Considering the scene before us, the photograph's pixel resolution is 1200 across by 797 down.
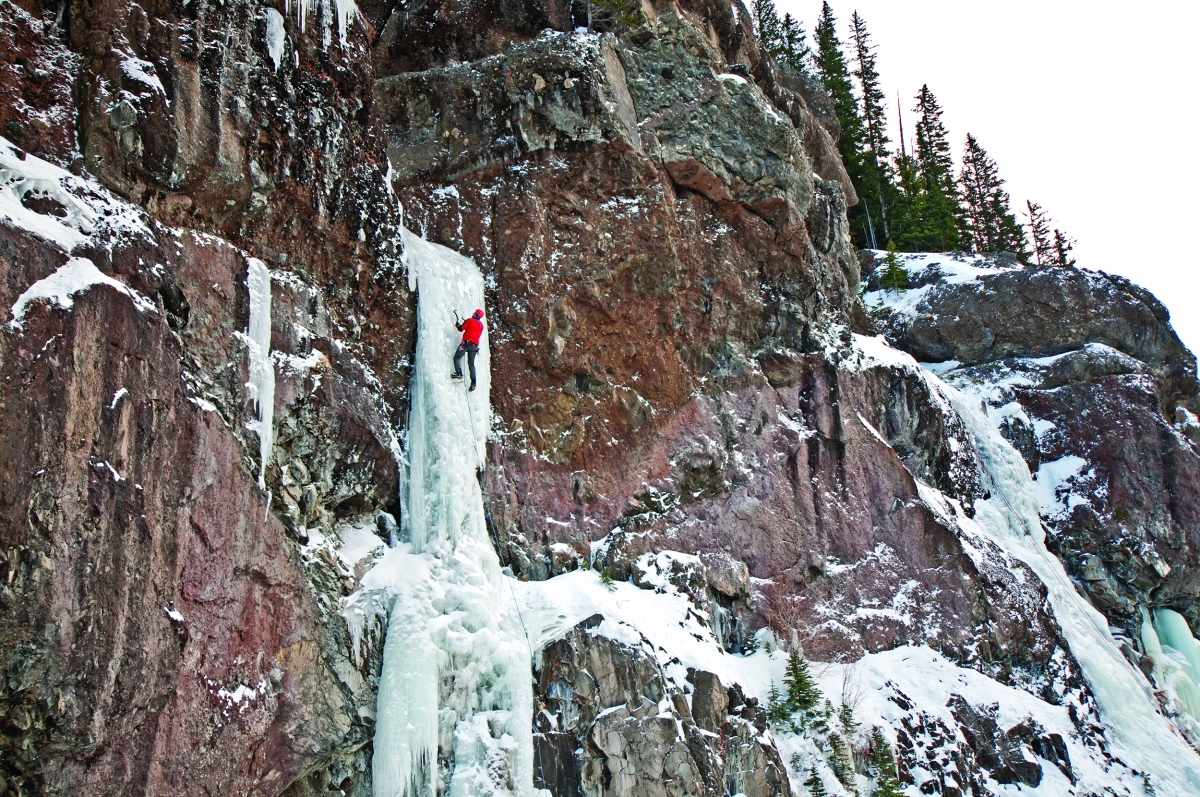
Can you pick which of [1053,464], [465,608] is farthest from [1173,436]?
[465,608]

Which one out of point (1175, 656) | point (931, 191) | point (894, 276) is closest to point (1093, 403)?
point (1175, 656)

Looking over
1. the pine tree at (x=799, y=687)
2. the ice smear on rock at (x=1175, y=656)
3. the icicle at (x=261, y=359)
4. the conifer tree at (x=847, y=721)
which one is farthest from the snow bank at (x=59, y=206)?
the ice smear on rock at (x=1175, y=656)

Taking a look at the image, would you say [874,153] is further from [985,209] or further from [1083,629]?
[1083,629]

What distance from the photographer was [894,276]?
28.4 meters

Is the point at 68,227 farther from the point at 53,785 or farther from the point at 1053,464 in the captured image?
the point at 1053,464

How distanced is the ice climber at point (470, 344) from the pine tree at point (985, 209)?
2940 cm

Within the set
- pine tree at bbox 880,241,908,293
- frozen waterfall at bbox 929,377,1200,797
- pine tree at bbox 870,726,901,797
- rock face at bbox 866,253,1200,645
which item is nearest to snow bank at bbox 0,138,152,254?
pine tree at bbox 870,726,901,797

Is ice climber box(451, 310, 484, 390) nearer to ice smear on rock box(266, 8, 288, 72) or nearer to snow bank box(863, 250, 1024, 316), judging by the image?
ice smear on rock box(266, 8, 288, 72)

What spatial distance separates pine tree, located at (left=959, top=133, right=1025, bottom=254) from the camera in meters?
38.7

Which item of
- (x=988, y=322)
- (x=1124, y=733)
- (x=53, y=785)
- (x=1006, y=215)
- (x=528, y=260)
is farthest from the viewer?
(x=1006, y=215)

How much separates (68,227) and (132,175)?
1.40 m

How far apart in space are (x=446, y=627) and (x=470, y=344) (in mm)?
4470

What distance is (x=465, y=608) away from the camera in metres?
12.1

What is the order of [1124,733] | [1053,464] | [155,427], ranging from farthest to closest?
[1053,464] < [1124,733] < [155,427]
